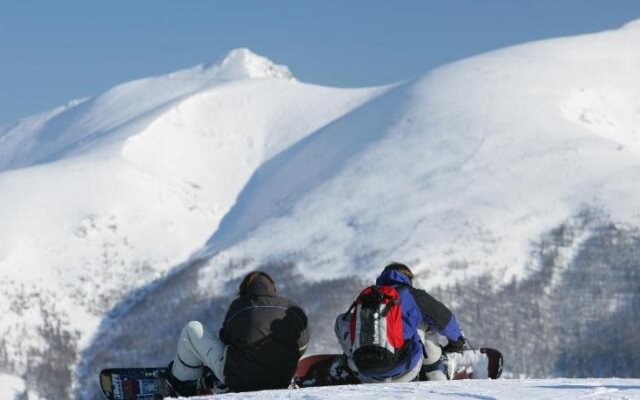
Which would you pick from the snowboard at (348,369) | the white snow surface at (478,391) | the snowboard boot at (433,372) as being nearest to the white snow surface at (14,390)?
the snowboard at (348,369)

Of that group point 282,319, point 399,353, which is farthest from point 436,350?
point 282,319

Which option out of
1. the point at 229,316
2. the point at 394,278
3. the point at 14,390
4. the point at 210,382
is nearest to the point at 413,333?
the point at 394,278

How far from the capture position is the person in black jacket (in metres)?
16.8

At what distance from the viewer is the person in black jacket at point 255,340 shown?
16.8m

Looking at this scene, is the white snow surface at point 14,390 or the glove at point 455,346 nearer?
the glove at point 455,346

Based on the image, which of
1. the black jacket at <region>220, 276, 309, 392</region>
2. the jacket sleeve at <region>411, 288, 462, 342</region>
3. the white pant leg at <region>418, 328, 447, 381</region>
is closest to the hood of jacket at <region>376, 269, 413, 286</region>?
the jacket sleeve at <region>411, 288, 462, 342</region>

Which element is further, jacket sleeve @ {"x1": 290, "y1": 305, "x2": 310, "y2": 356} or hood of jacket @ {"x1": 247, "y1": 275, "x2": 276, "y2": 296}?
jacket sleeve @ {"x1": 290, "y1": 305, "x2": 310, "y2": 356}

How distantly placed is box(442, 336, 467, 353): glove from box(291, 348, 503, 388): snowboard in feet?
0.28

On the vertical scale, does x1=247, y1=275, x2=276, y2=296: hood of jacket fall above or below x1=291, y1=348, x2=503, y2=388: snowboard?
above

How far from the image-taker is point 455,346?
17.9 meters

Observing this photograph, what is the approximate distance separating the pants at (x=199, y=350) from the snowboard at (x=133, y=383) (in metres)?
0.59

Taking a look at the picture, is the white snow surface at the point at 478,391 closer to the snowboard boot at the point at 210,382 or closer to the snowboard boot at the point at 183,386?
the snowboard boot at the point at 210,382

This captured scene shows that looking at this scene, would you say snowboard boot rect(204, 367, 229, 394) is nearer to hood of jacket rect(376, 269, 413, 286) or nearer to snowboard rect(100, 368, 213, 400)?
snowboard rect(100, 368, 213, 400)

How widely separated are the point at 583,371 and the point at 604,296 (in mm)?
21957
